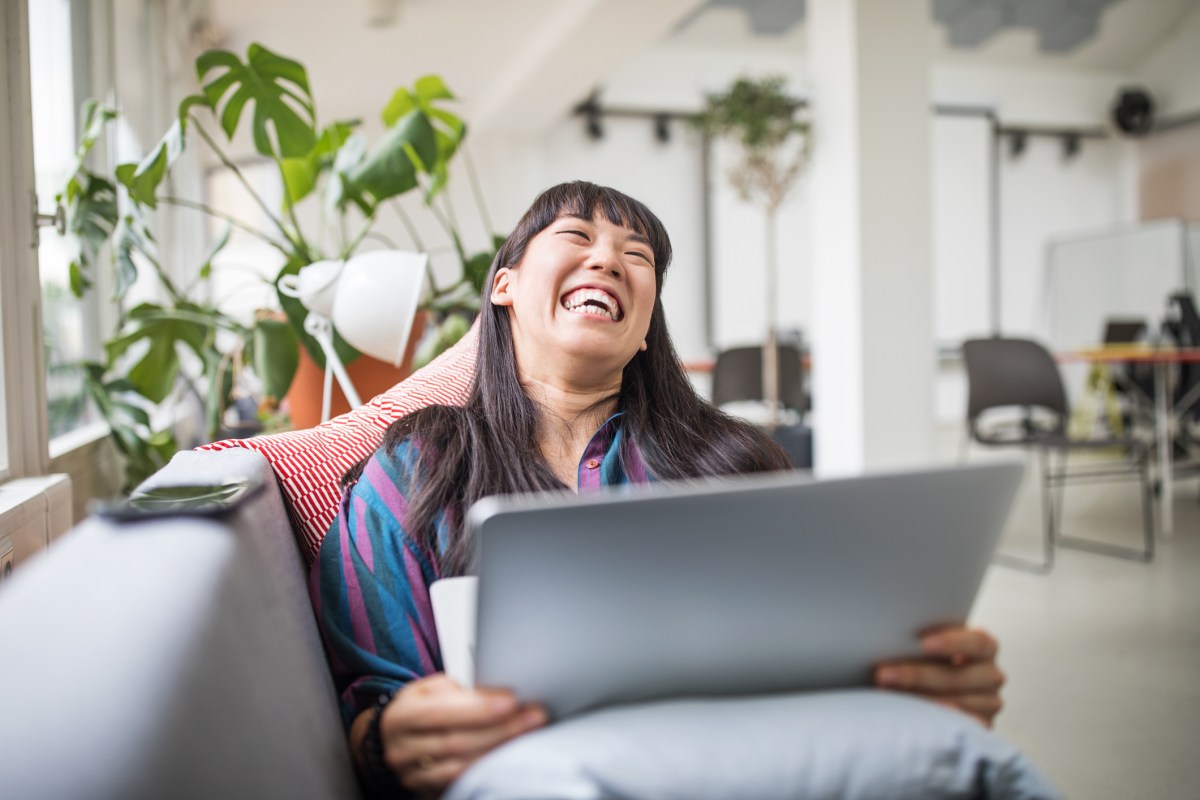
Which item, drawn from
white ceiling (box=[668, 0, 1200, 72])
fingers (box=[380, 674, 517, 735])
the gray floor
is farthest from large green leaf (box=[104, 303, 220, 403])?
white ceiling (box=[668, 0, 1200, 72])

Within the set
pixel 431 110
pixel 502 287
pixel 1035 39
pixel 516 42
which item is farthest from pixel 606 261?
pixel 1035 39

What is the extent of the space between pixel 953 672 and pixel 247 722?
55cm

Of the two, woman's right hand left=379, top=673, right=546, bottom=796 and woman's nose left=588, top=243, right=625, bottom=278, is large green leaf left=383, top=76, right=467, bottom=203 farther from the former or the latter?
woman's right hand left=379, top=673, right=546, bottom=796

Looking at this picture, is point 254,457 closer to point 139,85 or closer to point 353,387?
point 353,387

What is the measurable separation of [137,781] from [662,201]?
26.7 feet

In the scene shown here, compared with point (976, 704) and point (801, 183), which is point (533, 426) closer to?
point (976, 704)

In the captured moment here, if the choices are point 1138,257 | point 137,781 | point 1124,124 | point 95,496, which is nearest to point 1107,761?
point 137,781

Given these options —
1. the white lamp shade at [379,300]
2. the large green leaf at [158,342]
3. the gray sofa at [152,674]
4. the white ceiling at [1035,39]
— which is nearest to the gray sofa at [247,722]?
the gray sofa at [152,674]

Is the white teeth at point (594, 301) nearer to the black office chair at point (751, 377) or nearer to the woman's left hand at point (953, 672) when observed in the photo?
the woman's left hand at point (953, 672)

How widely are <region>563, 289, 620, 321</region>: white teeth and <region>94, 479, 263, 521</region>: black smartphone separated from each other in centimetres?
Result: 50

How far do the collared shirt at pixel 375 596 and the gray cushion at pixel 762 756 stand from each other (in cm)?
30

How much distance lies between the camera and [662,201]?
8312 millimetres

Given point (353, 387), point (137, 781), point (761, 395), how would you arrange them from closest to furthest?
point (137, 781)
point (353, 387)
point (761, 395)

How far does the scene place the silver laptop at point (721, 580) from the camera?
62 centimetres
